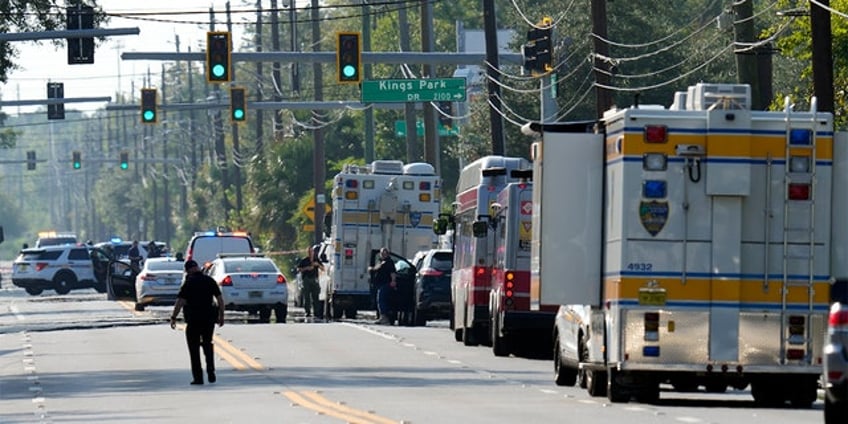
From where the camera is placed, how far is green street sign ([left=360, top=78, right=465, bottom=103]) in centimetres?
5128

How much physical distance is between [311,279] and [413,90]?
203 inches

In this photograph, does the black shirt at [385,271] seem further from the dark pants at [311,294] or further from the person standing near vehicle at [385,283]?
the dark pants at [311,294]

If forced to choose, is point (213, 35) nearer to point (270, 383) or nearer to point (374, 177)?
point (374, 177)

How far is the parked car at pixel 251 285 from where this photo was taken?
151ft

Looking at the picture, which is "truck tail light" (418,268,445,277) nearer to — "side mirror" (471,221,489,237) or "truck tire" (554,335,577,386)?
"side mirror" (471,221,489,237)

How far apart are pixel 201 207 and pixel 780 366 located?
108 meters

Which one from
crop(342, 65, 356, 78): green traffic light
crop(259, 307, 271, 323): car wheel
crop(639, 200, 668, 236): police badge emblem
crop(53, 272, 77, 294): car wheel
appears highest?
crop(342, 65, 356, 78): green traffic light

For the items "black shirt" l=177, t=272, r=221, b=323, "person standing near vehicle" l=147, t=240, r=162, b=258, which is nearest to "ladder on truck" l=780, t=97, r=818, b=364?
"black shirt" l=177, t=272, r=221, b=323

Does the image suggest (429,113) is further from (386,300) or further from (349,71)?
(386,300)

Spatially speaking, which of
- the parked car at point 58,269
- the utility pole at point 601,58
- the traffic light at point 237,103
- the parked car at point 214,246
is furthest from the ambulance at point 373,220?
the parked car at point 58,269

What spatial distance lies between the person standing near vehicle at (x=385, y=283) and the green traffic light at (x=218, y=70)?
200 inches

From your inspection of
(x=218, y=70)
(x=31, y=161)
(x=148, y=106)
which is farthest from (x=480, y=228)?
(x=31, y=161)

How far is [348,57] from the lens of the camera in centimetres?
4616

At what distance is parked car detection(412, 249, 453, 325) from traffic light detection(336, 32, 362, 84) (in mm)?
4537
